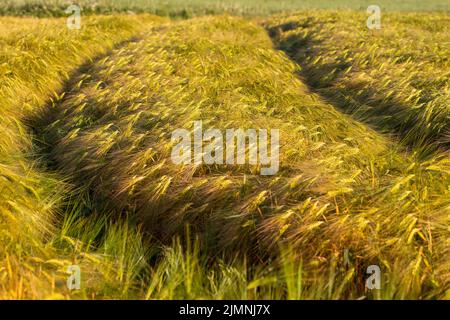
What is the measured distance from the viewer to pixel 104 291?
2.20m

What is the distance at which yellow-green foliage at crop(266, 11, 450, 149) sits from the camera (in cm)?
502

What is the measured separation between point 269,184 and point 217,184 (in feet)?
1.24

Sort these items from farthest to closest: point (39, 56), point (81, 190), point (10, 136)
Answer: point (39, 56), point (10, 136), point (81, 190)

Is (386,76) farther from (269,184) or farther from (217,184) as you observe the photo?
(217,184)

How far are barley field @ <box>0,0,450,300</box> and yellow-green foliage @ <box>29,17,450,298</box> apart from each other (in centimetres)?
1

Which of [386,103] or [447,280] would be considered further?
[386,103]

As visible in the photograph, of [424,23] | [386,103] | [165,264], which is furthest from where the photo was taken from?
[424,23]

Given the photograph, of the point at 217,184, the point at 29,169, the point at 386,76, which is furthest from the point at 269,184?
the point at 386,76

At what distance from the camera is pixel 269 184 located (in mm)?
3096

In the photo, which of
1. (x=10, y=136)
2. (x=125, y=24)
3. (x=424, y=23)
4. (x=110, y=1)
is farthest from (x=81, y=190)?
(x=110, y=1)

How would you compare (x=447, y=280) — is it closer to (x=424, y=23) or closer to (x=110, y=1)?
(x=424, y=23)

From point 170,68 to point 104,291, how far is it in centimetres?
458

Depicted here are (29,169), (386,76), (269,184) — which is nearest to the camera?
(269,184)

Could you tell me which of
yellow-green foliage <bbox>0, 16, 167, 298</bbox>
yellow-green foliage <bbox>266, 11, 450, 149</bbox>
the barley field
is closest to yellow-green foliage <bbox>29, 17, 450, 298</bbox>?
the barley field
